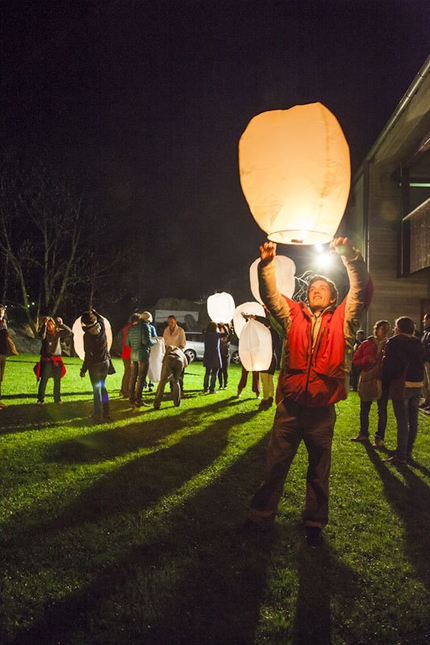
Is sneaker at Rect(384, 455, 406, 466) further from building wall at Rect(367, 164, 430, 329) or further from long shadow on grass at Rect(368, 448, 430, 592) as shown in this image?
building wall at Rect(367, 164, 430, 329)

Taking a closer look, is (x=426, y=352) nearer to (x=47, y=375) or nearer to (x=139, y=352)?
(x=139, y=352)

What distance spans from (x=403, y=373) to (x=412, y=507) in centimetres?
185

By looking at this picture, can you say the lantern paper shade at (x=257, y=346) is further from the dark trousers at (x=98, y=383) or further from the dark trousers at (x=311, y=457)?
the dark trousers at (x=311, y=457)

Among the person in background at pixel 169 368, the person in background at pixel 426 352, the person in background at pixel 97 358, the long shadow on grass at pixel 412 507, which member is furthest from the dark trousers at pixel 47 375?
the person in background at pixel 426 352

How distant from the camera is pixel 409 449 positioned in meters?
5.73

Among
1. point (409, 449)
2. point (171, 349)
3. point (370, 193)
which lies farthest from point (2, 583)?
point (370, 193)

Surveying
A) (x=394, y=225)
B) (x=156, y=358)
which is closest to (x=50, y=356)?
(x=156, y=358)

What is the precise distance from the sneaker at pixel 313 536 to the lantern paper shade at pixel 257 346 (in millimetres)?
4074

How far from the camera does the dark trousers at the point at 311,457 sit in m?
3.36

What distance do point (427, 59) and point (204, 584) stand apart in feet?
34.0

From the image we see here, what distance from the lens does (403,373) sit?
5492mm

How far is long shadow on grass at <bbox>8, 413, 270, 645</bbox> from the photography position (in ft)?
7.55

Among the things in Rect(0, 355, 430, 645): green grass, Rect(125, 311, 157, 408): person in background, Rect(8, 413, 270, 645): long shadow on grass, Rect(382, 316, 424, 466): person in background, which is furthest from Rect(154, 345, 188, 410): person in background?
Rect(382, 316, 424, 466): person in background

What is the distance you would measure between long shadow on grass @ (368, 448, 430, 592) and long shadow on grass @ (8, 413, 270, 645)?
114 cm
